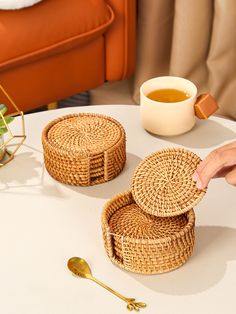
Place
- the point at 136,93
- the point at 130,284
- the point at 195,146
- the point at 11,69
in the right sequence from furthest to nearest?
the point at 136,93
the point at 11,69
the point at 195,146
the point at 130,284

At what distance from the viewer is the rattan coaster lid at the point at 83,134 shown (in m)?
1.18

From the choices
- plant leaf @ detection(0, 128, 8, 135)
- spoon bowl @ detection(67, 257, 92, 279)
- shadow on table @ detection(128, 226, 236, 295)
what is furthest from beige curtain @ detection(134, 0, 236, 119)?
spoon bowl @ detection(67, 257, 92, 279)

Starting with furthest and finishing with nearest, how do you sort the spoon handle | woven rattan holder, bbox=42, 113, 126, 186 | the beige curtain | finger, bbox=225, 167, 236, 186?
the beige curtain
woven rattan holder, bbox=42, 113, 126, 186
finger, bbox=225, 167, 236, 186
the spoon handle

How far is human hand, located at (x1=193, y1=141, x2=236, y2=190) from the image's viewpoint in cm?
105

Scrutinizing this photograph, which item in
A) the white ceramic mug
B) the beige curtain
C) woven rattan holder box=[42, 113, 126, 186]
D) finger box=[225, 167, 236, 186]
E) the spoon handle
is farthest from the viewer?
the beige curtain

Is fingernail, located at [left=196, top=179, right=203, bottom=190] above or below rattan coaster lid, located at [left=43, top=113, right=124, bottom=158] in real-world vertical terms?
above

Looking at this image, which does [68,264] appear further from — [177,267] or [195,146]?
[195,146]

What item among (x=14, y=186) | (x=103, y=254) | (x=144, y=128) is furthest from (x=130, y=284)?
(x=144, y=128)

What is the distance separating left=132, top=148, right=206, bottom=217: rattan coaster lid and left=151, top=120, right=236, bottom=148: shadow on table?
20 centimetres

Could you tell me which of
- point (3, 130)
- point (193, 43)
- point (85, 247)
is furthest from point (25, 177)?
point (193, 43)

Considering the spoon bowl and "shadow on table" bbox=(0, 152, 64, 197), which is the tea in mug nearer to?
"shadow on table" bbox=(0, 152, 64, 197)

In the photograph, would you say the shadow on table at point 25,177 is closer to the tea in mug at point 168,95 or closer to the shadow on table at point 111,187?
the shadow on table at point 111,187

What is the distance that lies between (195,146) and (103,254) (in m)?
0.37

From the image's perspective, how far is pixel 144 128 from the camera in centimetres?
135
